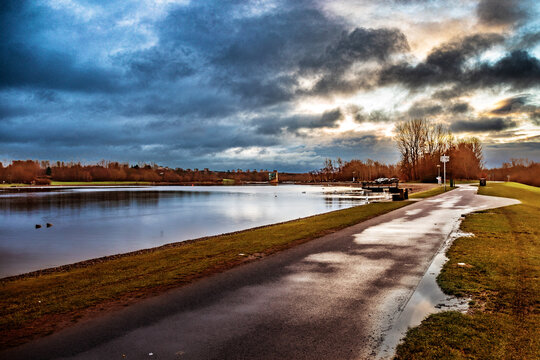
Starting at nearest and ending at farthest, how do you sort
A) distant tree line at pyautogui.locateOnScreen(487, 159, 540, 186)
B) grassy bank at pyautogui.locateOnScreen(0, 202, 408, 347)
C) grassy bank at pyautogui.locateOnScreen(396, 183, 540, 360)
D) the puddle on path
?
grassy bank at pyautogui.locateOnScreen(396, 183, 540, 360)
the puddle on path
grassy bank at pyautogui.locateOnScreen(0, 202, 408, 347)
distant tree line at pyautogui.locateOnScreen(487, 159, 540, 186)

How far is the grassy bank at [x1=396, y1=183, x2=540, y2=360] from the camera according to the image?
4.41 metres

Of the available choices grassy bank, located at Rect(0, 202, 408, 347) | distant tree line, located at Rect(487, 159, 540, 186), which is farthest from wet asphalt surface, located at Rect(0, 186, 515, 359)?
distant tree line, located at Rect(487, 159, 540, 186)

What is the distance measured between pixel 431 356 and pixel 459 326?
1.15 m

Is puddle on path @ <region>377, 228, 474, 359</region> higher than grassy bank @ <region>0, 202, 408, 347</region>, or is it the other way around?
puddle on path @ <region>377, 228, 474, 359</region>

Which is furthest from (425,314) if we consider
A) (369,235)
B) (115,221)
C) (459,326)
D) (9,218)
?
(9,218)

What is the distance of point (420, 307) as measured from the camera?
5949 millimetres

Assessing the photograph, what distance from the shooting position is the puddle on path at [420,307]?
466cm

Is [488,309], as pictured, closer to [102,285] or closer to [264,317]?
[264,317]

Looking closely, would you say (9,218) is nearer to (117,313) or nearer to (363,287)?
(117,313)

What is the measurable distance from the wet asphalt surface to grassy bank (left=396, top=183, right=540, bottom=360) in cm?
62

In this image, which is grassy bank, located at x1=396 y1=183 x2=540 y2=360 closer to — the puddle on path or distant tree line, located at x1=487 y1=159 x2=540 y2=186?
the puddle on path

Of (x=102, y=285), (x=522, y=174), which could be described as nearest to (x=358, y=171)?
(x=522, y=174)

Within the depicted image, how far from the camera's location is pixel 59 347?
4668 mm

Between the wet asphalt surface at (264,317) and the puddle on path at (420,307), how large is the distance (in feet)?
0.38
